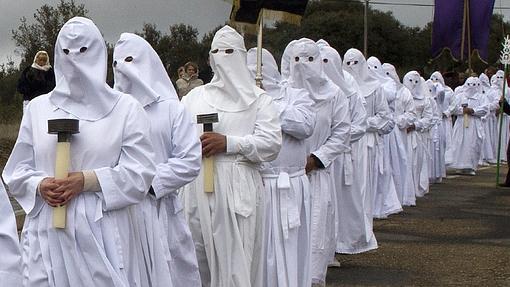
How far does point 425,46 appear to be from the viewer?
184 ft

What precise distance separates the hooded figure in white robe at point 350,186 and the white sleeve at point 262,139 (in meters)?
3.37

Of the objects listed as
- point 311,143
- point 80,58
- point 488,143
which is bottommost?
point 488,143

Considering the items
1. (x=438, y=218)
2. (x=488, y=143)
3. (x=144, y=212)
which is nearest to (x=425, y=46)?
(x=488, y=143)

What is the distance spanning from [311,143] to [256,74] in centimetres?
143

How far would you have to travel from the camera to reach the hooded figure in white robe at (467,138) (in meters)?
25.2

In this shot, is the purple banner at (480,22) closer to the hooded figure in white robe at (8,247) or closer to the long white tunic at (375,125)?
the long white tunic at (375,125)

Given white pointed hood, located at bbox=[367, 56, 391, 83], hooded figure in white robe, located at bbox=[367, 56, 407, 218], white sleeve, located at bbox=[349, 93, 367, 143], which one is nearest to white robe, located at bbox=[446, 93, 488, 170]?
hooded figure in white robe, located at bbox=[367, 56, 407, 218]

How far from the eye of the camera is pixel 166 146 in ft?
23.5

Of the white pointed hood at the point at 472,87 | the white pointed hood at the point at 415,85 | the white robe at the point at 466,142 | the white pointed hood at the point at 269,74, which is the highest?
the white pointed hood at the point at 269,74

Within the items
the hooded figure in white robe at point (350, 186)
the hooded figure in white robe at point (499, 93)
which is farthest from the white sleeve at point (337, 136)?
the hooded figure in white robe at point (499, 93)

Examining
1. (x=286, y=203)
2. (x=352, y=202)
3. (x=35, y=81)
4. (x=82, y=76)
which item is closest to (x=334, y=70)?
(x=352, y=202)

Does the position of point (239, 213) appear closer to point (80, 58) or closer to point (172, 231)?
point (172, 231)

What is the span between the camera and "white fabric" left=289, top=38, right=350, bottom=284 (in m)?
9.91

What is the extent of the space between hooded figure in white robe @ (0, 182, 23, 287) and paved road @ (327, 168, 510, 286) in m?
6.22
